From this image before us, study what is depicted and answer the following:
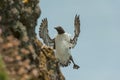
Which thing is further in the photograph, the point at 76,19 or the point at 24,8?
the point at 76,19

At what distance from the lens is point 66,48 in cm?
1830

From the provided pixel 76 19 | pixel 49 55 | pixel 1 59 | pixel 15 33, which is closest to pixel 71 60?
pixel 76 19

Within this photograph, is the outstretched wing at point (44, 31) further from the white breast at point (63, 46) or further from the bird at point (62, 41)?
the white breast at point (63, 46)

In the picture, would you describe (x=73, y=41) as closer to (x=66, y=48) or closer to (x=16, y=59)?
(x=66, y=48)

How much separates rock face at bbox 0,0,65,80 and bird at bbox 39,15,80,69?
3670mm

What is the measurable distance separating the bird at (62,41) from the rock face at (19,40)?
3.67 m

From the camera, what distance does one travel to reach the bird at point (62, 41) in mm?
17297

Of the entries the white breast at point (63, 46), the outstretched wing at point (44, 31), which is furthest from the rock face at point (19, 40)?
the white breast at point (63, 46)

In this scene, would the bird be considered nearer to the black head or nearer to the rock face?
the black head

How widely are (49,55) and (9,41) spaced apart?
10842 mm

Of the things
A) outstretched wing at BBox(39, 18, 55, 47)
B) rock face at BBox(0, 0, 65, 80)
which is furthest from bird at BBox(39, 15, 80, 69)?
rock face at BBox(0, 0, 65, 80)

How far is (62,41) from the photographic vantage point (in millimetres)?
17938

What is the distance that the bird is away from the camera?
56.7ft

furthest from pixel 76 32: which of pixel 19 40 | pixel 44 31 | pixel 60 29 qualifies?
pixel 19 40
